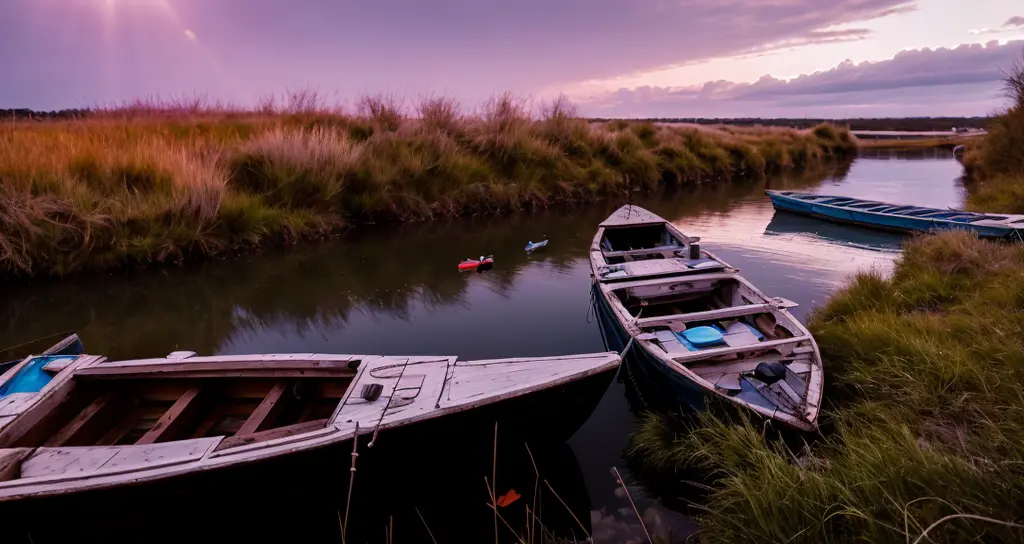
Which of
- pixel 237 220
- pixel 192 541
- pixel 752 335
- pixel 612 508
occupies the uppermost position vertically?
pixel 237 220

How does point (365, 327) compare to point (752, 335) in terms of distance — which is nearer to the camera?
point (752, 335)

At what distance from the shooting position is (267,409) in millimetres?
3846

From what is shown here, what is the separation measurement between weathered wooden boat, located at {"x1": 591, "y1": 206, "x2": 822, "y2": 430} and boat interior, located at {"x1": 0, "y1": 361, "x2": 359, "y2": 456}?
243cm

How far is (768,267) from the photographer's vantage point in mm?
9570

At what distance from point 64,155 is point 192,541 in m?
9.78

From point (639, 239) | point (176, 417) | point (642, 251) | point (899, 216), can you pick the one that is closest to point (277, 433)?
point (176, 417)

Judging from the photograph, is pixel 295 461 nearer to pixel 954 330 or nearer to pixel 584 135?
pixel 954 330

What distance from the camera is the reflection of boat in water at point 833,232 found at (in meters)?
11.5

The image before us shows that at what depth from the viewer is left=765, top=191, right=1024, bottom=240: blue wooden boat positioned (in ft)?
31.9

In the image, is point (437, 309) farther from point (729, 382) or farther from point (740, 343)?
point (729, 382)

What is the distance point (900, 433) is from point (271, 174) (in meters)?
11.9

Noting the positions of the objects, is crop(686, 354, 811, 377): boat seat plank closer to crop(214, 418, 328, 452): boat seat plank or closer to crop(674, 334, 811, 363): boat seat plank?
crop(674, 334, 811, 363): boat seat plank

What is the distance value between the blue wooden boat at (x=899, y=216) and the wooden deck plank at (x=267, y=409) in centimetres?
949

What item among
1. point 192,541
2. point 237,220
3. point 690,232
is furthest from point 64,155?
point 690,232
